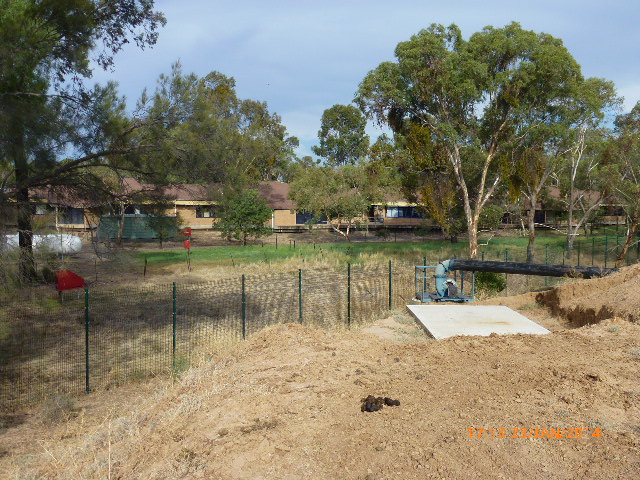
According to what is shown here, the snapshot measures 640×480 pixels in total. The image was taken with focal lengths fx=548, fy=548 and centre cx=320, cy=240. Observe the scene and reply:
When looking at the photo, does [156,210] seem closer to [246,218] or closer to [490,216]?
[246,218]

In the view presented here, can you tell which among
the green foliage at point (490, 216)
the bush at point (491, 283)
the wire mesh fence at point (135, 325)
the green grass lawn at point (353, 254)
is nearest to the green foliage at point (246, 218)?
the green grass lawn at point (353, 254)

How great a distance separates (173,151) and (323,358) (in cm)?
1091

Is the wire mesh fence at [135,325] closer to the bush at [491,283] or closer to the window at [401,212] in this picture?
the bush at [491,283]

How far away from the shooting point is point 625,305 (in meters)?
13.0

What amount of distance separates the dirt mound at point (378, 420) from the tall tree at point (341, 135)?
7865 cm

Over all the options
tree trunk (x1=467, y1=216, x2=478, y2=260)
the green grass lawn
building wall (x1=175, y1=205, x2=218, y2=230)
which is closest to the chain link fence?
tree trunk (x1=467, y1=216, x2=478, y2=260)

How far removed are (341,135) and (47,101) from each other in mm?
75938

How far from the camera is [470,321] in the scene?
44.9ft

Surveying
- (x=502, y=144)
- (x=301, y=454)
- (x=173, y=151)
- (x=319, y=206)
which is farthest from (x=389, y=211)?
(x=301, y=454)

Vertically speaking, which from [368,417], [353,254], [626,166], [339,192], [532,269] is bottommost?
[368,417]

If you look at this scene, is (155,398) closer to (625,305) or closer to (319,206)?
(625,305)

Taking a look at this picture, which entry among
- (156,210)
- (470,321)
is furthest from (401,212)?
(470,321)

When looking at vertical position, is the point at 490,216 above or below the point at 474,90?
below

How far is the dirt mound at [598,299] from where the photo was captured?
13.0m
